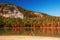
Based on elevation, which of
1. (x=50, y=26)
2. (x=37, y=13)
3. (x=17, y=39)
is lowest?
(x=17, y=39)

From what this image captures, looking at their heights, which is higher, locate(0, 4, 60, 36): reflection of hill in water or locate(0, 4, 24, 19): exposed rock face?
locate(0, 4, 24, 19): exposed rock face

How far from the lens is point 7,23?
6.98 metres

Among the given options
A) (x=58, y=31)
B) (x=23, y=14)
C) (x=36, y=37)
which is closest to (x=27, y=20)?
(x=23, y=14)

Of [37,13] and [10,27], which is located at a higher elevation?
[37,13]

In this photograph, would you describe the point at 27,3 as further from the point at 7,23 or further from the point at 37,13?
the point at 7,23

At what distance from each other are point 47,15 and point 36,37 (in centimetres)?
85

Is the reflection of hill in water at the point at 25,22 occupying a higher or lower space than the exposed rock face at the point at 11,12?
lower

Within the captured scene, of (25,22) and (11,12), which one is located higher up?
(11,12)

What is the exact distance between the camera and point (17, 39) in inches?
259

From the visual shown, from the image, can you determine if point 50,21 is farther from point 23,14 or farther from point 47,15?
point 23,14

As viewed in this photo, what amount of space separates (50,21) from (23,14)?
965 mm

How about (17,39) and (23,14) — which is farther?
(23,14)

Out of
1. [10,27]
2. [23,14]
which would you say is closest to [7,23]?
[10,27]

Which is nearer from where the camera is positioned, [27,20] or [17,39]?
[17,39]
